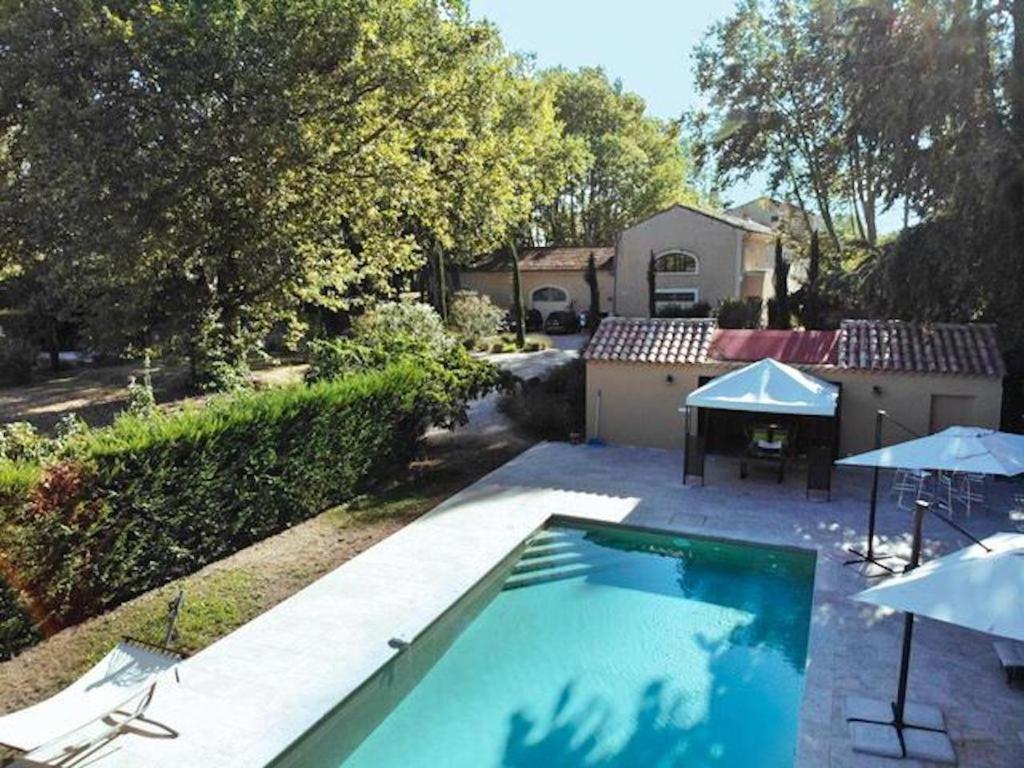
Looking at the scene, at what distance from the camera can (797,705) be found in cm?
790

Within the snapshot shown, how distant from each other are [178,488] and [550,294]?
37762mm

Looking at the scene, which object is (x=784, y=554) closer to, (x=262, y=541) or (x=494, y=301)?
(x=262, y=541)

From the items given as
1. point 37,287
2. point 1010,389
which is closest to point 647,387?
point 1010,389

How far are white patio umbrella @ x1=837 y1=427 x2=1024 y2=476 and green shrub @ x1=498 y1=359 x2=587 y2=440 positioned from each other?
→ 941 centimetres

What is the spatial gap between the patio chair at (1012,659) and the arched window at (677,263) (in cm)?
3269

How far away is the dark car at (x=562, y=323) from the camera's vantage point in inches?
1714

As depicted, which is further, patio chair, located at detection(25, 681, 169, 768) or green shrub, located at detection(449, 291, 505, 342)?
green shrub, located at detection(449, 291, 505, 342)

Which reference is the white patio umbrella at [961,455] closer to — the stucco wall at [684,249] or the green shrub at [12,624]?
the green shrub at [12,624]

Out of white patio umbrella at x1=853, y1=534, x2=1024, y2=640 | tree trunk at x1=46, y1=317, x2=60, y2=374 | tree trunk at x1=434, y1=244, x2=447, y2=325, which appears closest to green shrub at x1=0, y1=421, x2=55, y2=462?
white patio umbrella at x1=853, y1=534, x2=1024, y2=640

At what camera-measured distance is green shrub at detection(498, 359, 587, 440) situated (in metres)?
19.6

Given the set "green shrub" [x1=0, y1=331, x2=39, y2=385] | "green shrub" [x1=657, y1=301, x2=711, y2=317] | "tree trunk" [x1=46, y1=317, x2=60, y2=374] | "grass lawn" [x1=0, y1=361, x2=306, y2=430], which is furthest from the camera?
"green shrub" [x1=657, y1=301, x2=711, y2=317]

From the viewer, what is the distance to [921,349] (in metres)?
16.1

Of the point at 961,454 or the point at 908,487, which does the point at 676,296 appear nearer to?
the point at 908,487

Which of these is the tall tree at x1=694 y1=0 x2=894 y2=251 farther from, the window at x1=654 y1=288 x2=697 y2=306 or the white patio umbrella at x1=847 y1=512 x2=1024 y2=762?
the white patio umbrella at x1=847 y1=512 x2=1024 y2=762
